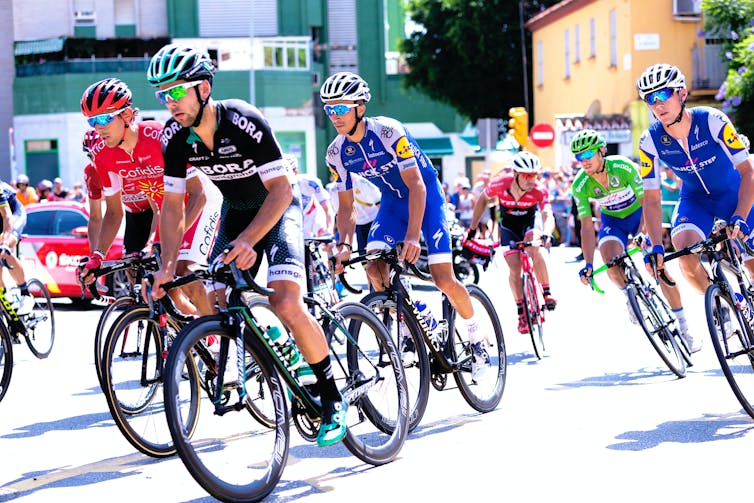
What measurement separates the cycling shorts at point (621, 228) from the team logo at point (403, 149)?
320 centimetres

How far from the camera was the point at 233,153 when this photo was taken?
6453mm

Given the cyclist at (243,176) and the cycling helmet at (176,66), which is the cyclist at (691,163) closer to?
the cyclist at (243,176)

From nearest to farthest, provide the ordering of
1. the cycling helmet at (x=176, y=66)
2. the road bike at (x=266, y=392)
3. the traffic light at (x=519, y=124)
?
the road bike at (x=266, y=392) < the cycling helmet at (x=176, y=66) < the traffic light at (x=519, y=124)

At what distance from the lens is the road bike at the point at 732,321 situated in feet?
24.8

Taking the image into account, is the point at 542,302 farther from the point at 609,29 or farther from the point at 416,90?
the point at 416,90

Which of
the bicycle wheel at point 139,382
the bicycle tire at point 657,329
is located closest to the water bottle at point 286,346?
the bicycle wheel at point 139,382

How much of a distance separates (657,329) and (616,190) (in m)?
1.46

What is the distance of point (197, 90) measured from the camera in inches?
248

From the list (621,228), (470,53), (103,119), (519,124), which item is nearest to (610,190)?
(621,228)

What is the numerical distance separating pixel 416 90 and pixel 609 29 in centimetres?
1474

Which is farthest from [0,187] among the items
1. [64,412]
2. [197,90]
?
[197,90]

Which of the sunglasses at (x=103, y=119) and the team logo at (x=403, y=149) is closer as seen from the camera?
the team logo at (x=403, y=149)

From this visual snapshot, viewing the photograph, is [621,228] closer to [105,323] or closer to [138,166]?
[138,166]

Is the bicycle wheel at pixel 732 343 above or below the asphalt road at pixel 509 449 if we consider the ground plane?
above
